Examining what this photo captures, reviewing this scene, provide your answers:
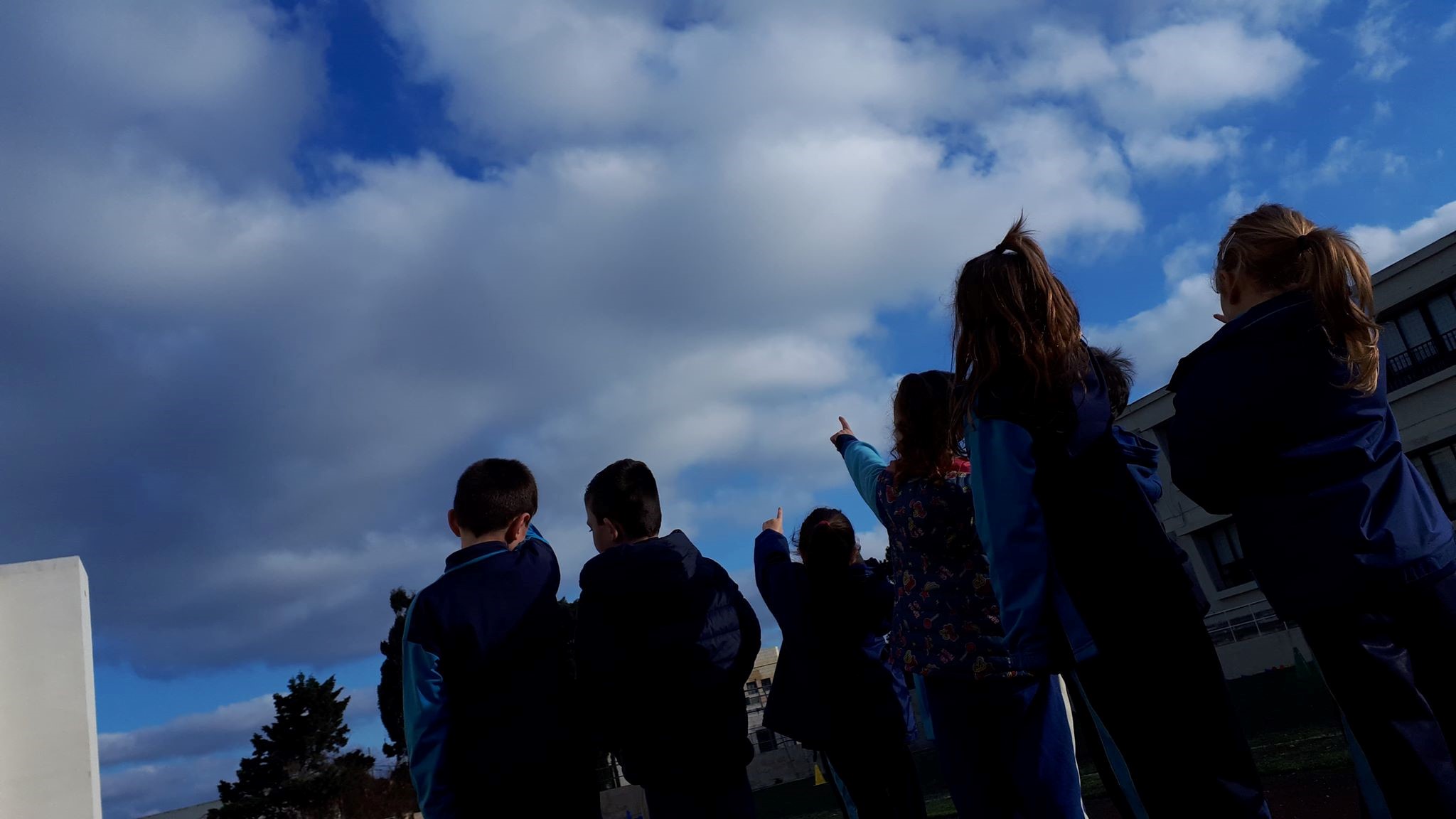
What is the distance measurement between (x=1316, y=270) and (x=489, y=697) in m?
2.94

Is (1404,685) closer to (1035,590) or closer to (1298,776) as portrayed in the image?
(1035,590)

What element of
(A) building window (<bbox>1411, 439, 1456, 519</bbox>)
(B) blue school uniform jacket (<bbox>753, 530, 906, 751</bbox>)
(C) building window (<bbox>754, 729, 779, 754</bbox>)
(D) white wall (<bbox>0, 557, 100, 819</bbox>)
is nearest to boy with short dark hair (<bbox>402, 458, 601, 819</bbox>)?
(B) blue school uniform jacket (<bbox>753, 530, 906, 751</bbox>)

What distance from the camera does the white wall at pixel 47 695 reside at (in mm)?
7125

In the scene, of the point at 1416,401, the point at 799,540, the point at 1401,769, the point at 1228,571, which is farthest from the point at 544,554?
the point at 1228,571

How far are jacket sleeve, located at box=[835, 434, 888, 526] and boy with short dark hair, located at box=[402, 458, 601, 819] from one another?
128 cm

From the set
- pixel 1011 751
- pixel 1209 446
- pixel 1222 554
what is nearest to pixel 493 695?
pixel 1011 751

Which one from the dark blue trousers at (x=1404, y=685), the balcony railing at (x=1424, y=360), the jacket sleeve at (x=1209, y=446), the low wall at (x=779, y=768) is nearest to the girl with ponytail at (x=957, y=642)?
the jacket sleeve at (x=1209, y=446)

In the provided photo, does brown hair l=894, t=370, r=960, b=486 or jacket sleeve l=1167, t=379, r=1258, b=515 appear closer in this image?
jacket sleeve l=1167, t=379, r=1258, b=515

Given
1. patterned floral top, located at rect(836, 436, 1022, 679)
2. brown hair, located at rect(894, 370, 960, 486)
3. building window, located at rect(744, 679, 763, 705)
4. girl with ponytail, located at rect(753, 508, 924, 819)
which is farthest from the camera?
building window, located at rect(744, 679, 763, 705)

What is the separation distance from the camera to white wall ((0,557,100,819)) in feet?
23.4

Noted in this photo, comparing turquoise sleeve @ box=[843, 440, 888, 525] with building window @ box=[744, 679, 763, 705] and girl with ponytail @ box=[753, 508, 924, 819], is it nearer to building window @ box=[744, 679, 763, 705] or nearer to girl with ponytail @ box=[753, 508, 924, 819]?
girl with ponytail @ box=[753, 508, 924, 819]

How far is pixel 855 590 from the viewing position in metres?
4.55

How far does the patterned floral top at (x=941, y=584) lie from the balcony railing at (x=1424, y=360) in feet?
80.4

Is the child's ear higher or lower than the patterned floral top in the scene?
higher
